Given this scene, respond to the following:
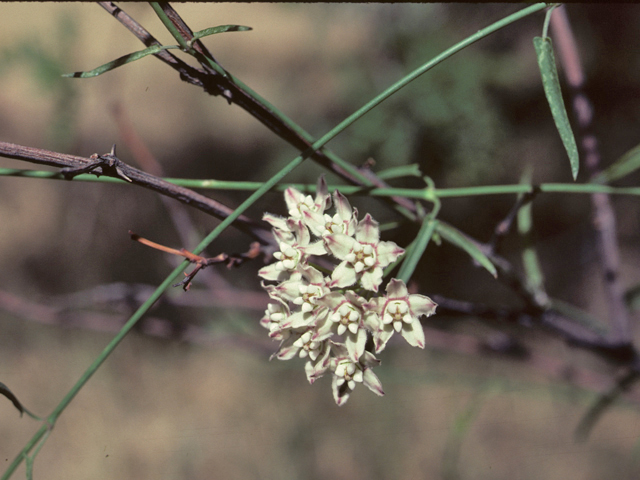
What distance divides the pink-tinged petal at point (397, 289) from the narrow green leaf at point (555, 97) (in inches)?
6.3

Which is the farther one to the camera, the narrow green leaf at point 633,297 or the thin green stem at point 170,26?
the narrow green leaf at point 633,297

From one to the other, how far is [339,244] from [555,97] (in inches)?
8.4

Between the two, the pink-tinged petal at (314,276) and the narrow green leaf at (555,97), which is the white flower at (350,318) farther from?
the narrow green leaf at (555,97)

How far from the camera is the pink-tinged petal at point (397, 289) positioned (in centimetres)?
39

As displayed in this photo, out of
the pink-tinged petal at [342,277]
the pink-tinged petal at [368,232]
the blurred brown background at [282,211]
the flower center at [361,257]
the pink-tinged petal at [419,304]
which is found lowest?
the blurred brown background at [282,211]

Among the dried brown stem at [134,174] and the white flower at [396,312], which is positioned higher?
the dried brown stem at [134,174]

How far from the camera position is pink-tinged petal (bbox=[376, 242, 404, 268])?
41 centimetres

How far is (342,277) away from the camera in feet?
1.29

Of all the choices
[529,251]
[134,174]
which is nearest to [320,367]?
[134,174]

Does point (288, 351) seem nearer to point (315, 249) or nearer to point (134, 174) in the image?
point (315, 249)

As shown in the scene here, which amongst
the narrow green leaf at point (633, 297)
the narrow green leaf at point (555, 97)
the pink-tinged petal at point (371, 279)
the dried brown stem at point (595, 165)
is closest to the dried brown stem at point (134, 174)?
the pink-tinged petal at point (371, 279)

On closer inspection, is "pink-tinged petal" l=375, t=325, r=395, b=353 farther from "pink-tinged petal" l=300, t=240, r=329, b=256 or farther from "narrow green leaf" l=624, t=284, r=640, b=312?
"narrow green leaf" l=624, t=284, r=640, b=312

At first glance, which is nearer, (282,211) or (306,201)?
(306,201)

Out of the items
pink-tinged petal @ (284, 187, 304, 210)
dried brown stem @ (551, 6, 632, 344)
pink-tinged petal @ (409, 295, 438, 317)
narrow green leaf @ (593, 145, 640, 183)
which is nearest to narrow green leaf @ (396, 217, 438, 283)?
pink-tinged petal @ (409, 295, 438, 317)
